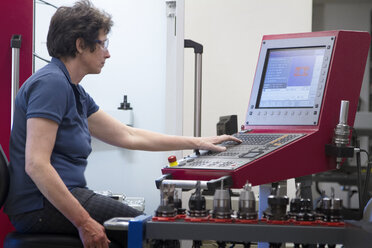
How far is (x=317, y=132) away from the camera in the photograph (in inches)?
65.9

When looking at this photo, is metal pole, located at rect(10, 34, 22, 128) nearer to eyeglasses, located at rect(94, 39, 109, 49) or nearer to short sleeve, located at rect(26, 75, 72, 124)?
eyeglasses, located at rect(94, 39, 109, 49)

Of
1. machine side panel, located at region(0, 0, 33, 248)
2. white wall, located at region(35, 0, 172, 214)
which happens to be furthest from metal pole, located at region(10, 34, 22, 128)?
white wall, located at region(35, 0, 172, 214)

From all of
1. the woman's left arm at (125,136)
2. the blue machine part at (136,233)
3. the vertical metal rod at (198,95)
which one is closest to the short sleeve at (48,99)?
the woman's left arm at (125,136)

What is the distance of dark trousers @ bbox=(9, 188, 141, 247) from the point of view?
1801 millimetres

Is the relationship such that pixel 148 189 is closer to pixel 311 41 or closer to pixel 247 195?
pixel 311 41

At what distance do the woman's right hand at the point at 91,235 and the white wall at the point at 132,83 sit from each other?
206 cm

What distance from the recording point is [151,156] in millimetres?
3902

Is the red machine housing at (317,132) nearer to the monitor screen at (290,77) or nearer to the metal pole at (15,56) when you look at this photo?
the monitor screen at (290,77)

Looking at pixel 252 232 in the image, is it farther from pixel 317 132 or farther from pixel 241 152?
pixel 317 132

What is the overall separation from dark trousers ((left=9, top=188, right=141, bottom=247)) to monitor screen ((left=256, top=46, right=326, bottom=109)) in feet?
1.97

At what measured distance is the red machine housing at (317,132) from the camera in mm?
1506

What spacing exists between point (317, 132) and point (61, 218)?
827mm

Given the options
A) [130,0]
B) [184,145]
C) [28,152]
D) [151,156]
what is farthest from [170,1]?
[28,152]

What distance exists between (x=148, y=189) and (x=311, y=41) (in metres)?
2.26
